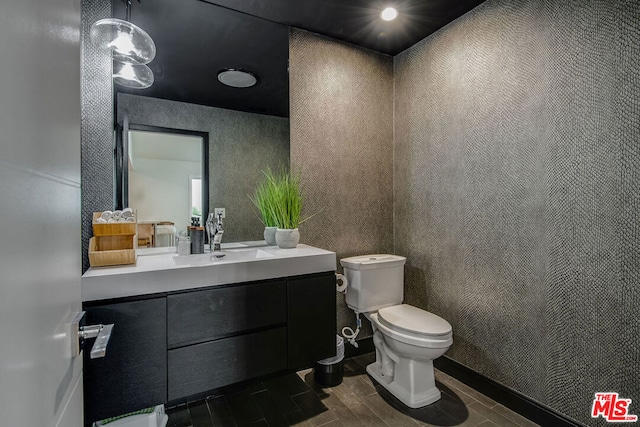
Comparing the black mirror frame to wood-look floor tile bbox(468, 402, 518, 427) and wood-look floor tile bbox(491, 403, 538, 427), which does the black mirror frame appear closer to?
wood-look floor tile bbox(468, 402, 518, 427)

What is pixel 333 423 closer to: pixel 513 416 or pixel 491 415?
pixel 491 415

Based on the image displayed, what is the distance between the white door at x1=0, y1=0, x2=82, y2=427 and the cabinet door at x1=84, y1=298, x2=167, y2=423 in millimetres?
713

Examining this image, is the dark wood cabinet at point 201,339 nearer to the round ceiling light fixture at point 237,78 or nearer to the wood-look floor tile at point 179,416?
the wood-look floor tile at point 179,416

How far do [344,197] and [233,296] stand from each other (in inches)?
49.0

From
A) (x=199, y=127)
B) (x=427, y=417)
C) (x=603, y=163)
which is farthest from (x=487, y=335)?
(x=199, y=127)

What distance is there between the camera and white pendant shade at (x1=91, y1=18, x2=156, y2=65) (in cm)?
154

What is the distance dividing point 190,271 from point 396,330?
128cm

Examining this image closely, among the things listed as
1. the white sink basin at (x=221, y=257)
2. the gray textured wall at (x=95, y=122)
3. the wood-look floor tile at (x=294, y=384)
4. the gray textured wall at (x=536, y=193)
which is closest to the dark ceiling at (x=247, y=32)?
the gray textured wall at (x=95, y=122)

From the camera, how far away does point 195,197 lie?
1.94 meters

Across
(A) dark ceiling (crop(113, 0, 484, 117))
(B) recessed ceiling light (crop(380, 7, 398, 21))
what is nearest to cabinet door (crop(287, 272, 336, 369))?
(A) dark ceiling (crop(113, 0, 484, 117))

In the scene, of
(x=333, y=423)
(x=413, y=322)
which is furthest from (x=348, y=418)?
(x=413, y=322)

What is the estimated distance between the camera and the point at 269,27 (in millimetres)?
2105

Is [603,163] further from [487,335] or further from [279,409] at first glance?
[279,409]

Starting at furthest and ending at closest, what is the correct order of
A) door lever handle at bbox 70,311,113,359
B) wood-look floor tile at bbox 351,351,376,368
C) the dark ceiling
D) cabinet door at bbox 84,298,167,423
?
1. wood-look floor tile at bbox 351,351,376,368
2. the dark ceiling
3. cabinet door at bbox 84,298,167,423
4. door lever handle at bbox 70,311,113,359
